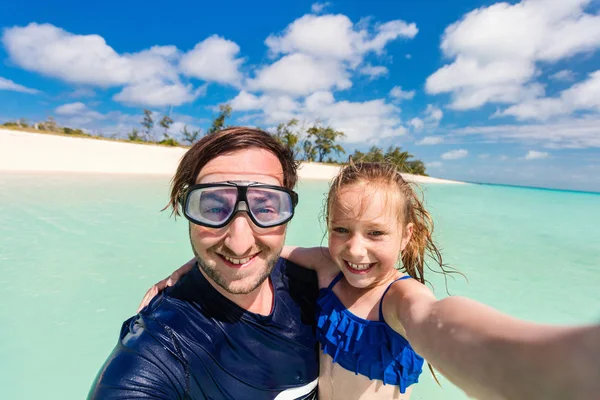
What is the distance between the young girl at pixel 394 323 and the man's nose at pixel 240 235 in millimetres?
499

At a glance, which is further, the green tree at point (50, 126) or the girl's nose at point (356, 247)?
the green tree at point (50, 126)

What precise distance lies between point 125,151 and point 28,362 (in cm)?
2536

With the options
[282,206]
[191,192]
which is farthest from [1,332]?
[282,206]

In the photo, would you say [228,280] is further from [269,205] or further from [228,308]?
[269,205]

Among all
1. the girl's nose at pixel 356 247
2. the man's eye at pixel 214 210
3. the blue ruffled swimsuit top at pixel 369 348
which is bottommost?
the blue ruffled swimsuit top at pixel 369 348

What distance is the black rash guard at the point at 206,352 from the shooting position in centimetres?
109

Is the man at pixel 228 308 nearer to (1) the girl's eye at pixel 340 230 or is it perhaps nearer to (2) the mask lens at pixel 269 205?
(2) the mask lens at pixel 269 205

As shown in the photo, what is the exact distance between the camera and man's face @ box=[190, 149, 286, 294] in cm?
133

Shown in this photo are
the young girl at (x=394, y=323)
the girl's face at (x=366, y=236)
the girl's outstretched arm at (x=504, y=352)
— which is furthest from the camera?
the girl's face at (x=366, y=236)

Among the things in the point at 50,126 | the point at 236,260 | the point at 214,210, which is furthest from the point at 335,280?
the point at 50,126

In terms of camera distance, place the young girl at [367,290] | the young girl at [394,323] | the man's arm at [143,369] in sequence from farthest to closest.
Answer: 1. the young girl at [367,290]
2. the man's arm at [143,369]
3. the young girl at [394,323]

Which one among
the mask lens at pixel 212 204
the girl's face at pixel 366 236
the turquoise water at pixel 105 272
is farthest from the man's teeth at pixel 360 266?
the turquoise water at pixel 105 272

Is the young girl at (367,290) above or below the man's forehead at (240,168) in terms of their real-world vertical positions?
below

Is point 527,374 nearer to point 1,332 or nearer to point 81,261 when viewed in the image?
point 1,332
